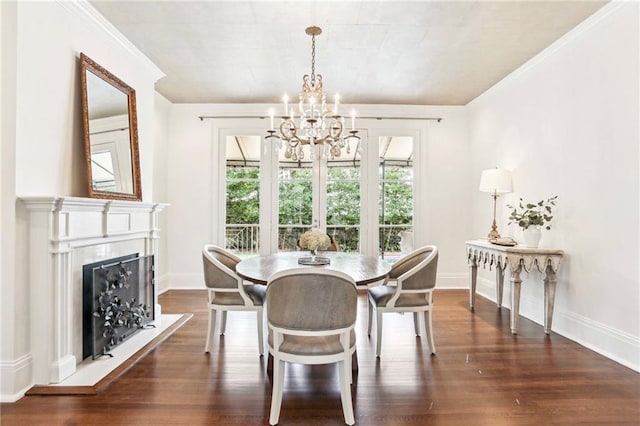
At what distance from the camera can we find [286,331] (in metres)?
1.93

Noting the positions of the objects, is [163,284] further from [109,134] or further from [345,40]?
[345,40]

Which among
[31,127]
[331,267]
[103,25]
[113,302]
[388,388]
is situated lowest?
[388,388]

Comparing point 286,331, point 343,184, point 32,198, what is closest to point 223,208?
point 343,184

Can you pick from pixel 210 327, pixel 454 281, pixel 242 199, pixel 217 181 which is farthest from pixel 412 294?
pixel 217 181

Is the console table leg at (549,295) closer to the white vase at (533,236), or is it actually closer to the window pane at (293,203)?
the white vase at (533,236)

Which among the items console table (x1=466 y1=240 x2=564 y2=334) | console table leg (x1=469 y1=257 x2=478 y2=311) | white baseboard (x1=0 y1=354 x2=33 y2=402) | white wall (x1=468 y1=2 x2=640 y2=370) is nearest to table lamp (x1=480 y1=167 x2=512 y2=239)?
white wall (x1=468 y1=2 x2=640 y2=370)

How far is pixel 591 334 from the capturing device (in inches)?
119

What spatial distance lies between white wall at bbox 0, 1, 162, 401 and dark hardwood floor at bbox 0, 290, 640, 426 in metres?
0.48

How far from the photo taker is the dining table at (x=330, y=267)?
2367mm

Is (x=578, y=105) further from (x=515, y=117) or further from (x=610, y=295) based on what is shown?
(x=610, y=295)

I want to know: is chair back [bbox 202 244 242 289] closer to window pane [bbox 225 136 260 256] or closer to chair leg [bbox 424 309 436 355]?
chair leg [bbox 424 309 436 355]

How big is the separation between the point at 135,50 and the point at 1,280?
2.39 metres

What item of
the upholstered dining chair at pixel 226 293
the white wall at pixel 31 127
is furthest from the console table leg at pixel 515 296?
the white wall at pixel 31 127

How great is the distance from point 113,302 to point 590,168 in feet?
13.5
